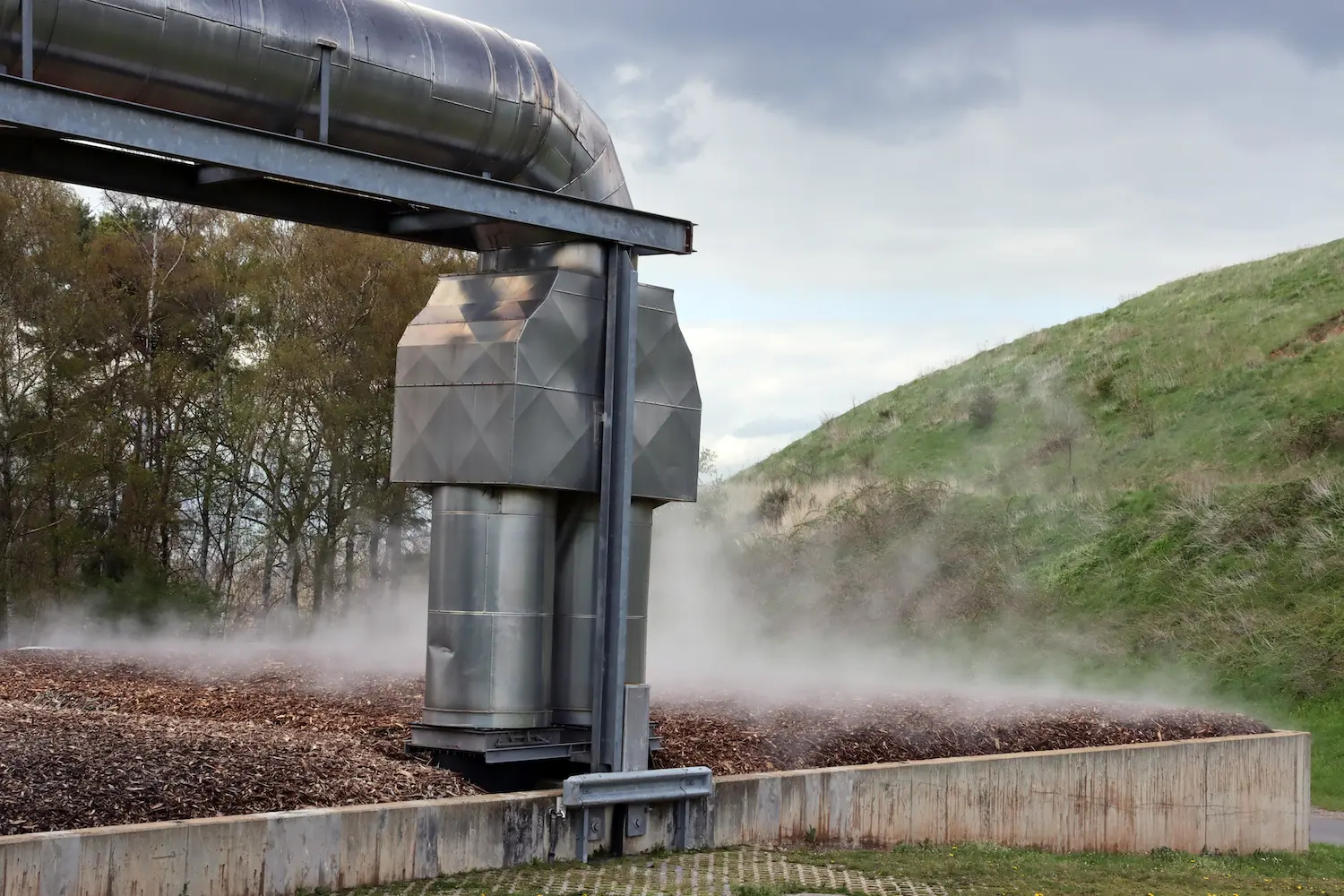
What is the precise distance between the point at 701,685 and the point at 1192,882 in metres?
6.41

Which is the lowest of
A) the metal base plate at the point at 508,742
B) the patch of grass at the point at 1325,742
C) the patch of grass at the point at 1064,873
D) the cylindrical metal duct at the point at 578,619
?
the patch of grass at the point at 1325,742

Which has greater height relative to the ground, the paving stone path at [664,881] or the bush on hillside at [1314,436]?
the bush on hillside at [1314,436]

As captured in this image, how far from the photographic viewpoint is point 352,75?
840cm

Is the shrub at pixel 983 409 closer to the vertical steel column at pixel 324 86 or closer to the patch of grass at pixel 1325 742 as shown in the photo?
the patch of grass at pixel 1325 742

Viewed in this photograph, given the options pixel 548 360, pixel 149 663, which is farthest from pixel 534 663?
pixel 149 663

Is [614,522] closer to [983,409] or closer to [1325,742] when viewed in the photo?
[1325,742]

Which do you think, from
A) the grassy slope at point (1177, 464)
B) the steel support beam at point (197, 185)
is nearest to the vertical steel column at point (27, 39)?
the steel support beam at point (197, 185)

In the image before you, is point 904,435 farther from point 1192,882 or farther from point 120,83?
point 120,83

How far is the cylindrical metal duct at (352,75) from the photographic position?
751 cm

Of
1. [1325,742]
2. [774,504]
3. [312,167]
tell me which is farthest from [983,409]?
[312,167]

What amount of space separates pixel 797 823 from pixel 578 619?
2092 millimetres

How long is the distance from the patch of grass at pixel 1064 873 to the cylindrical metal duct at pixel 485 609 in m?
2.07

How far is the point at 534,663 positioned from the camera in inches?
370

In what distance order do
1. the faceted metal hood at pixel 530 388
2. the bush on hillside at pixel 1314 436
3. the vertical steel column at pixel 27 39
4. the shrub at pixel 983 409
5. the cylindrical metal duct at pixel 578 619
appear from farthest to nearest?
the shrub at pixel 983 409
the bush on hillside at pixel 1314 436
the cylindrical metal duct at pixel 578 619
the faceted metal hood at pixel 530 388
the vertical steel column at pixel 27 39
